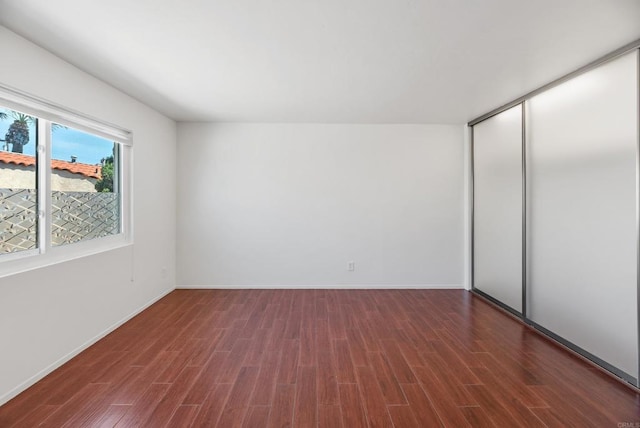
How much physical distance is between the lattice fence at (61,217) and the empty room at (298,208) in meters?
0.02

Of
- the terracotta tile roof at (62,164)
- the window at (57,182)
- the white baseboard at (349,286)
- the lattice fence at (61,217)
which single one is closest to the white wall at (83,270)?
the window at (57,182)

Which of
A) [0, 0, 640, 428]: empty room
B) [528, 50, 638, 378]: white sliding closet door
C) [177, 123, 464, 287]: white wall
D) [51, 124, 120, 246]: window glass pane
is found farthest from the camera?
[177, 123, 464, 287]: white wall

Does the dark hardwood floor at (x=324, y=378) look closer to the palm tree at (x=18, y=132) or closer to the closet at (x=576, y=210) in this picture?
the closet at (x=576, y=210)

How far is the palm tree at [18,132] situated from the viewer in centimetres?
221

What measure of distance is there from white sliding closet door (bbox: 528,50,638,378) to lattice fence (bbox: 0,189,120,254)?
4.51 meters

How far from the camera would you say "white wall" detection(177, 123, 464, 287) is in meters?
4.62

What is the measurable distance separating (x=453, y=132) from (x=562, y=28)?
265cm

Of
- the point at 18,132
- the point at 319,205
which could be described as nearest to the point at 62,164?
the point at 18,132

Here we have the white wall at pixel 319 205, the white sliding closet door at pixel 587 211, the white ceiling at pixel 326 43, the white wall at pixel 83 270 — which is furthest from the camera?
the white wall at pixel 319 205

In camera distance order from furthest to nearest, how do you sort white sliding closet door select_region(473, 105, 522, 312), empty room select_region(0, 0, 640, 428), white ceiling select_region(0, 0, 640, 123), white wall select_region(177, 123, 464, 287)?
white wall select_region(177, 123, 464, 287), white sliding closet door select_region(473, 105, 522, 312), empty room select_region(0, 0, 640, 428), white ceiling select_region(0, 0, 640, 123)

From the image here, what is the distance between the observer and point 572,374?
236 centimetres

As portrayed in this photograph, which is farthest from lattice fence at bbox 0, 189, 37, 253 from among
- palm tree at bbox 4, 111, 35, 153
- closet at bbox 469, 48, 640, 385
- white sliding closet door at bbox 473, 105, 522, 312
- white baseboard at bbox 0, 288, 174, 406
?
white sliding closet door at bbox 473, 105, 522, 312

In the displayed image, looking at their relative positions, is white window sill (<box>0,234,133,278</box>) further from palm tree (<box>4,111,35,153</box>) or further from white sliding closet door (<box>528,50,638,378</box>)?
white sliding closet door (<box>528,50,638,378</box>)

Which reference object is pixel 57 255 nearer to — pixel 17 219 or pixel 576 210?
pixel 17 219
